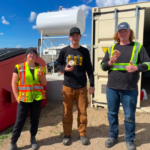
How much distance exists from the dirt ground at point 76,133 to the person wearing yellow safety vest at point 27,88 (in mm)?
510

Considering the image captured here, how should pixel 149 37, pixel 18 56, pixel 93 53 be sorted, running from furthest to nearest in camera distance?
pixel 149 37, pixel 93 53, pixel 18 56

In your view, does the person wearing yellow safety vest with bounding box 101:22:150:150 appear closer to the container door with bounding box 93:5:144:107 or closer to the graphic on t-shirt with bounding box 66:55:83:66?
the graphic on t-shirt with bounding box 66:55:83:66

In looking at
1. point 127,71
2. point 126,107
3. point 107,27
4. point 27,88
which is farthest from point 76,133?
point 107,27

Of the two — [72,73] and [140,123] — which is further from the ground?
[72,73]

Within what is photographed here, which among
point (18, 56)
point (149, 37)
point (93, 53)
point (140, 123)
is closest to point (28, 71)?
point (18, 56)

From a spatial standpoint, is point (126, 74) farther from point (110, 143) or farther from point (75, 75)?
point (110, 143)

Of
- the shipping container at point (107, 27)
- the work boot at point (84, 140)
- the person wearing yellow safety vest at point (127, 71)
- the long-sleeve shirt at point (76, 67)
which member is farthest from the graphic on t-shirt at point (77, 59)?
the shipping container at point (107, 27)

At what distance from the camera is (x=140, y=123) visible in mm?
3533

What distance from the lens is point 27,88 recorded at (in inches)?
96.0

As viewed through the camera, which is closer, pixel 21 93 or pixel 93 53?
pixel 21 93

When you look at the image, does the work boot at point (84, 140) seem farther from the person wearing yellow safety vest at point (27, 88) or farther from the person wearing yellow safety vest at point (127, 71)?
the person wearing yellow safety vest at point (27, 88)

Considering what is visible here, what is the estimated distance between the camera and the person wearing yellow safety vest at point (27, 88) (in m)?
2.39

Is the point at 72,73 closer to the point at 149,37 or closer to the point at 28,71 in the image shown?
the point at 28,71

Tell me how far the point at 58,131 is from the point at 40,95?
1181 millimetres
